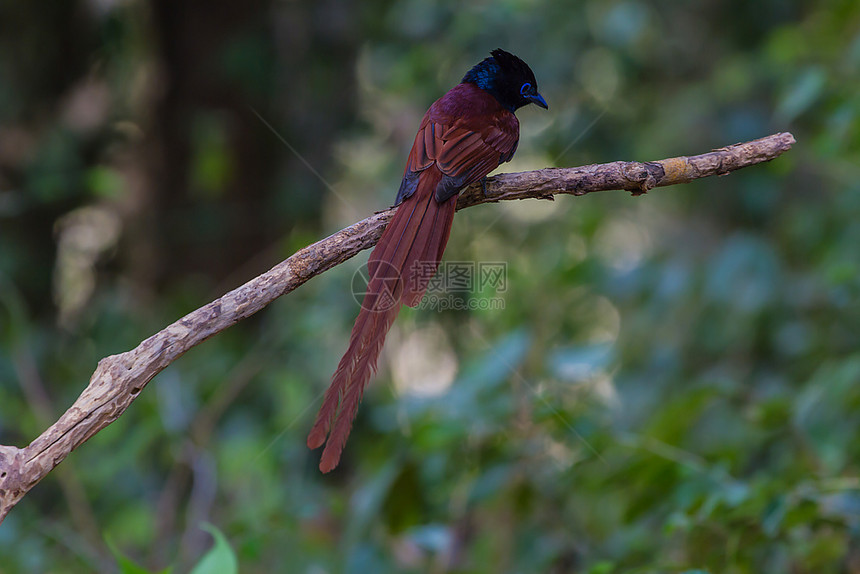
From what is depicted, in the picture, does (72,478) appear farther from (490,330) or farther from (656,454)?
(656,454)

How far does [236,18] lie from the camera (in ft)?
12.4

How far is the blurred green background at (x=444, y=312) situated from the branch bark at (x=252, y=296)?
613 millimetres

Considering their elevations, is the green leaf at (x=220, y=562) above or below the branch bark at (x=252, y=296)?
below

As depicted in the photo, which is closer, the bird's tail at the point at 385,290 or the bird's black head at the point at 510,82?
the bird's tail at the point at 385,290

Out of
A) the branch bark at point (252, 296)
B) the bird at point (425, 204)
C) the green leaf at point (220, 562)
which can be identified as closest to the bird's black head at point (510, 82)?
the bird at point (425, 204)

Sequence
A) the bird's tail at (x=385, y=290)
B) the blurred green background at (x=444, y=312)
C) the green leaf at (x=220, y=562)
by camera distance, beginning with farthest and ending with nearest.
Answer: the blurred green background at (x=444, y=312), the green leaf at (x=220, y=562), the bird's tail at (x=385, y=290)

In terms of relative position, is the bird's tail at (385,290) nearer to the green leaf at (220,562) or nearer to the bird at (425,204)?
the bird at (425,204)

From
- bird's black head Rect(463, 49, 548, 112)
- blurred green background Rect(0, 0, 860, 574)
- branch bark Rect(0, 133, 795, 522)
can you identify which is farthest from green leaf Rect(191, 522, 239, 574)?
bird's black head Rect(463, 49, 548, 112)

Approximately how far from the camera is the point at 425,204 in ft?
4.12

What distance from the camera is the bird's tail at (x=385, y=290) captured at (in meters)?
0.92

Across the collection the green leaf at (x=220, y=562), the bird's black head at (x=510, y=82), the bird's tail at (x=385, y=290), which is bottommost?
the green leaf at (x=220, y=562)

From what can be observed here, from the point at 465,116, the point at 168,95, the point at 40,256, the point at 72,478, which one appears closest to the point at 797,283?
the point at 465,116

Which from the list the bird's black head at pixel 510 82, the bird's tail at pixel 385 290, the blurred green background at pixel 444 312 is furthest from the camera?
the blurred green background at pixel 444 312

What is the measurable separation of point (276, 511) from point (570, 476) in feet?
2.59
